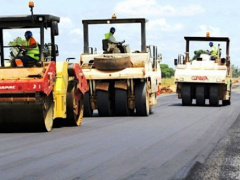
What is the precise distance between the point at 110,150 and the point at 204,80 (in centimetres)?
1319

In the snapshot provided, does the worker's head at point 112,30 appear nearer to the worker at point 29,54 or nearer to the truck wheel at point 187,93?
the truck wheel at point 187,93

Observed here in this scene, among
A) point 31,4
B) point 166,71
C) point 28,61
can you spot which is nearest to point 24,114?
point 28,61

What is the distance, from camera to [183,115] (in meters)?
17.9

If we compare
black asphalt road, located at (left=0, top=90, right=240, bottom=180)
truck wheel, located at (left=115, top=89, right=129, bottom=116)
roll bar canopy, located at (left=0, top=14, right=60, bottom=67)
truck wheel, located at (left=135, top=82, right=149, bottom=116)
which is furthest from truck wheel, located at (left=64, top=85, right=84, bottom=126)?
truck wheel, located at (left=135, top=82, right=149, bottom=116)

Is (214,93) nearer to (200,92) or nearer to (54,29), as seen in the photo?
(200,92)

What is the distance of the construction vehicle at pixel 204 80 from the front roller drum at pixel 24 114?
1103 cm

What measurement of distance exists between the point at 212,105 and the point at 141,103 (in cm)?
697

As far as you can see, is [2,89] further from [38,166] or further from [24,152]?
[38,166]

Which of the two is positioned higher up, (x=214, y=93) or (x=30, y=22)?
(x=30, y=22)

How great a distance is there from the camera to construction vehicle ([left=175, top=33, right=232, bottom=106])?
22064mm

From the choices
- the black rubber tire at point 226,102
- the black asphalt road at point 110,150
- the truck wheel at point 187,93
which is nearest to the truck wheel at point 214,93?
the truck wheel at point 187,93

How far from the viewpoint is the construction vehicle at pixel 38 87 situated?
11.5m

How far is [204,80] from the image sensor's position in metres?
22.1

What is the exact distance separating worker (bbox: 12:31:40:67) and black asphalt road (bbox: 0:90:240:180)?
1466mm
